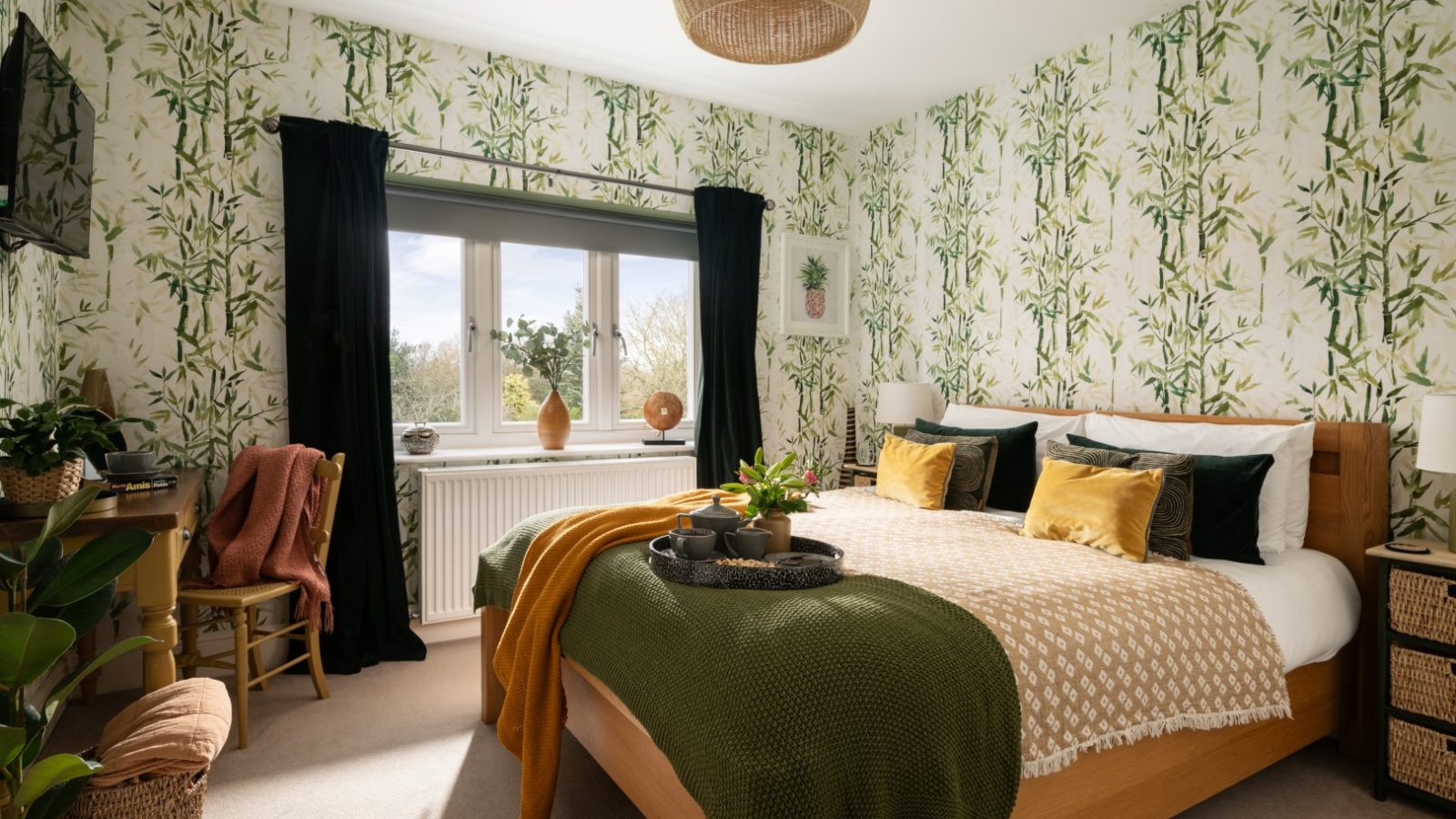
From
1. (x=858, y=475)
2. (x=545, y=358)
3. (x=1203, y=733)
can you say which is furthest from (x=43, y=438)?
(x=858, y=475)

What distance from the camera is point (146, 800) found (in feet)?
4.37

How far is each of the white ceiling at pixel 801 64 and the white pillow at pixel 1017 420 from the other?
5.41 feet

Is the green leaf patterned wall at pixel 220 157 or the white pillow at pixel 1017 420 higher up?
the green leaf patterned wall at pixel 220 157

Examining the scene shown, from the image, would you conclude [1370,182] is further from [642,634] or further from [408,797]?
[408,797]

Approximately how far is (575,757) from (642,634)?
3.04 ft

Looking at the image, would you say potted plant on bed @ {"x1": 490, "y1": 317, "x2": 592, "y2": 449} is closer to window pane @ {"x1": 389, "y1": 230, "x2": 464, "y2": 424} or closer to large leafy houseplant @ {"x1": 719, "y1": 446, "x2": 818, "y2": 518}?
window pane @ {"x1": 389, "y1": 230, "x2": 464, "y2": 424}

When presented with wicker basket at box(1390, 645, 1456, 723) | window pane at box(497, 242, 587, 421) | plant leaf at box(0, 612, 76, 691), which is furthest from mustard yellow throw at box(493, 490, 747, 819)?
wicker basket at box(1390, 645, 1456, 723)

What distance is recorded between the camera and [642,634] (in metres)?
1.78

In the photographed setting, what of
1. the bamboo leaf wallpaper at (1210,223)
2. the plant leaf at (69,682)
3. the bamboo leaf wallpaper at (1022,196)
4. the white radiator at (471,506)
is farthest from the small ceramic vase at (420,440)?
the bamboo leaf wallpaper at (1210,223)

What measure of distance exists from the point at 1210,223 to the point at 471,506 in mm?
3273

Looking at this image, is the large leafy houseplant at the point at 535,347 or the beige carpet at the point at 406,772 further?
the large leafy houseplant at the point at 535,347

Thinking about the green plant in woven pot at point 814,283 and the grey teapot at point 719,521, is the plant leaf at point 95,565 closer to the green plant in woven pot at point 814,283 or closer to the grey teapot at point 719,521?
the grey teapot at point 719,521

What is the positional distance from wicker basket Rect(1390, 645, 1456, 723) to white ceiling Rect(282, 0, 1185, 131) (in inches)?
97.7

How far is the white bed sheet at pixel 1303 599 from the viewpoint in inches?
87.2
